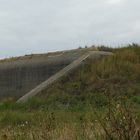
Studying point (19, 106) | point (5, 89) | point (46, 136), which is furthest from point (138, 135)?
point (5, 89)

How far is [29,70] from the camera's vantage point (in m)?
24.9

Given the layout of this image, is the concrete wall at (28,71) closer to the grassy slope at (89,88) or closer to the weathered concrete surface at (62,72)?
the weathered concrete surface at (62,72)

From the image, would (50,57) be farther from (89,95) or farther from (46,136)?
(46,136)

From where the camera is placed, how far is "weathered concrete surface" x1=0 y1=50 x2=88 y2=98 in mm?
23452

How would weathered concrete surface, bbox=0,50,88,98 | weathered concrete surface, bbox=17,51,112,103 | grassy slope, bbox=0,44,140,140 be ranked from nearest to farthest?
grassy slope, bbox=0,44,140,140 → weathered concrete surface, bbox=17,51,112,103 → weathered concrete surface, bbox=0,50,88,98

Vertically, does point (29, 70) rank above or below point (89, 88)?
above

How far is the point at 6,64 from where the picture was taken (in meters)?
27.7

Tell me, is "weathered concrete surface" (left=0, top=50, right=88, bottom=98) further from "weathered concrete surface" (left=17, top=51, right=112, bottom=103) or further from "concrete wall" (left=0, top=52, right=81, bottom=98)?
"weathered concrete surface" (left=17, top=51, right=112, bottom=103)

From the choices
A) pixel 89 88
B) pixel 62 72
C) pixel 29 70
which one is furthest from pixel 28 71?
pixel 89 88

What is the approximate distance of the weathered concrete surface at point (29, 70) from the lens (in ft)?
76.9

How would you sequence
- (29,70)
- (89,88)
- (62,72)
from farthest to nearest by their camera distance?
(29,70) → (62,72) → (89,88)

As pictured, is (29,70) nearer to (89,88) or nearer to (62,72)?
(62,72)

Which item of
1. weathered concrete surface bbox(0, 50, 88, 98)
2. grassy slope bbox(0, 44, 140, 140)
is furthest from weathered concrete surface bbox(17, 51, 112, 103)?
weathered concrete surface bbox(0, 50, 88, 98)

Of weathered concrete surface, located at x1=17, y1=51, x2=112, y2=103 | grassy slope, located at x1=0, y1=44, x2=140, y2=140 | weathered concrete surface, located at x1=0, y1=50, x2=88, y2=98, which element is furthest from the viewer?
weathered concrete surface, located at x1=0, y1=50, x2=88, y2=98
